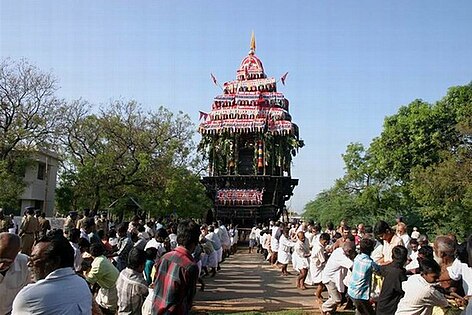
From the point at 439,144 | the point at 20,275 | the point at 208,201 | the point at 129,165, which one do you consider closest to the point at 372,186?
the point at 439,144

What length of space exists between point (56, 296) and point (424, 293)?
3.66m

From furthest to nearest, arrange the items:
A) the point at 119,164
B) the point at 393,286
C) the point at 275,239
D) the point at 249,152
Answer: the point at 249,152 → the point at 119,164 → the point at 275,239 → the point at 393,286

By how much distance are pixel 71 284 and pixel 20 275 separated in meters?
1.53

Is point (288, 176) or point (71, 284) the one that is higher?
point (288, 176)

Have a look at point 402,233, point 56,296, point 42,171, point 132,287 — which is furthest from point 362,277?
point 42,171

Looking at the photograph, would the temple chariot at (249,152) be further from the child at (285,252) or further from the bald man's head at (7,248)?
the bald man's head at (7,248)

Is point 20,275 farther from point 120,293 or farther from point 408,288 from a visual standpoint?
point 408,288

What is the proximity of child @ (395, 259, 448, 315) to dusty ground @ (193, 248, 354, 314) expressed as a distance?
4503mm

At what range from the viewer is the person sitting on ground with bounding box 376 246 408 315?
5.73 meters

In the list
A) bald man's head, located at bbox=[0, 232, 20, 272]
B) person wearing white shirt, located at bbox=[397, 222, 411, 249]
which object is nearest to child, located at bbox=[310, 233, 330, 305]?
person wearing white shirt, located at bbox=[397, 222, 411, 249]

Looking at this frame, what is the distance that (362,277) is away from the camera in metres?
6.64

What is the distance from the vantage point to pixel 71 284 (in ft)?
9.09

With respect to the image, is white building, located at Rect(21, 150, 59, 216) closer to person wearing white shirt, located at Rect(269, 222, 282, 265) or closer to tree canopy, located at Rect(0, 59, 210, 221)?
tree canopy, located at Rect(0, 59, 210, 221)

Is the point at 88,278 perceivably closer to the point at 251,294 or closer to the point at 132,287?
the point at 132,287
